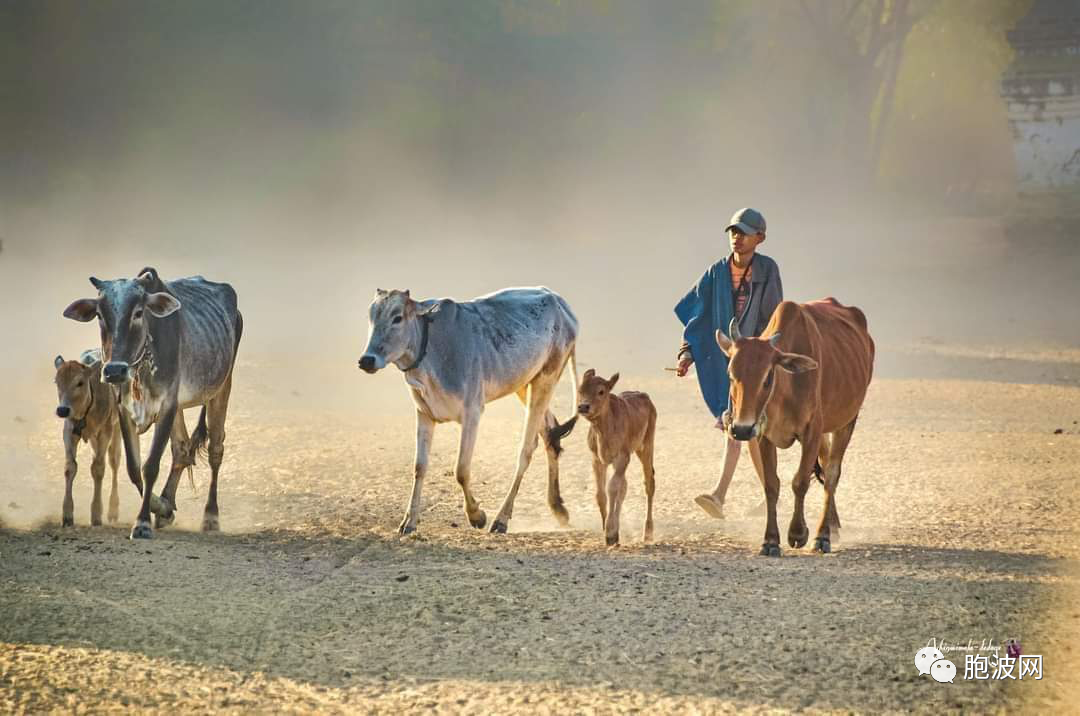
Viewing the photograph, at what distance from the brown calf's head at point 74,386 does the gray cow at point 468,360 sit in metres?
2.06

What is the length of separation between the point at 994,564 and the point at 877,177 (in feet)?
102

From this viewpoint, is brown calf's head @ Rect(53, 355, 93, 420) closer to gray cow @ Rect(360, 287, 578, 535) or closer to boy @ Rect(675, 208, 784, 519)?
gray cow @ Rect(360, 287, 578, 535)

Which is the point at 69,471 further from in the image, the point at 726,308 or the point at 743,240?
the point at 743,240

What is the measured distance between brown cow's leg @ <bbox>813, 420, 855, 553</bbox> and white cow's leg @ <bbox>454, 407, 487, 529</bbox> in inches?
80.1

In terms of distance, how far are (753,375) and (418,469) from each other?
223 centimetres

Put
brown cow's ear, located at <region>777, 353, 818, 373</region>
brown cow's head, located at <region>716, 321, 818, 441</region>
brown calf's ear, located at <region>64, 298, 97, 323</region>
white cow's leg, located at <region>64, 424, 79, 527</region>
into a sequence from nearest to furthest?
brown cow's head, located at <region>716, 321, 818, 441</region> < brown cow's ear, located at <region>777, 353, 818, 373</region> < brown calf's ear, located at <region>64, 298, 97, 323</region> < white cow's leg, located at <region>64, 424, 79, 527</region>

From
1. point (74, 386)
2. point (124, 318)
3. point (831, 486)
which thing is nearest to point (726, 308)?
point (831, 486)

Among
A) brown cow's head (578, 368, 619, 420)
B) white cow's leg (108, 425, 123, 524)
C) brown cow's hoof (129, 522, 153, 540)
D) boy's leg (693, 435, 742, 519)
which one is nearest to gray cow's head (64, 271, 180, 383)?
brown cow's hoof (129, 522, 153, 540)

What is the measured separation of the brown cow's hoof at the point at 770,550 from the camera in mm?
8008

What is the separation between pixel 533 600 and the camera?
6.86 metres

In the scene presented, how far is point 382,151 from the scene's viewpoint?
33.2 m

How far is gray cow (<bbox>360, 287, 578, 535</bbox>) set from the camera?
350 inches

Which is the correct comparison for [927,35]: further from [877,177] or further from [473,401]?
[473,401]

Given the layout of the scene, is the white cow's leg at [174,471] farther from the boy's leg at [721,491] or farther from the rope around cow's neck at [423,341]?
the boy's leg at [721,491]
